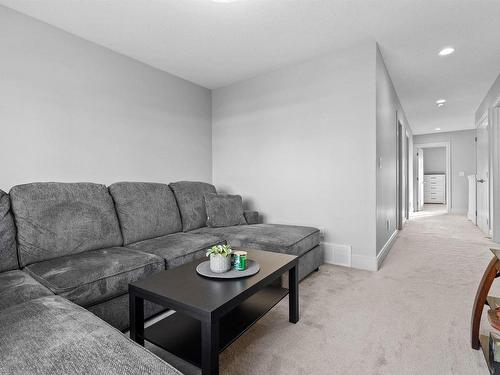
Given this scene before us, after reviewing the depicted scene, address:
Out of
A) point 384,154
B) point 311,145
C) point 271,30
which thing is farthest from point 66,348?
point 384,154

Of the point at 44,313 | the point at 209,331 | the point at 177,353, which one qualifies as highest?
the point at 44,313

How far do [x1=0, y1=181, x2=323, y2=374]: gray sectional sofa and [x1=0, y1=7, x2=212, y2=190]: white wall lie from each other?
396 millimetres

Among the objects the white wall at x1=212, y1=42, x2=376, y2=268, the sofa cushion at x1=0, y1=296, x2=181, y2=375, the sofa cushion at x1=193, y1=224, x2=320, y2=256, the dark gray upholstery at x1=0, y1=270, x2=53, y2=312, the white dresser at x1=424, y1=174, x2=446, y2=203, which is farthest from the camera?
the white dresser at x1=424, y1=174, x2=446, y2=203

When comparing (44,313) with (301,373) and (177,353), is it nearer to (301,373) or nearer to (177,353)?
(177,353)

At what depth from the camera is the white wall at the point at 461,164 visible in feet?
24.0

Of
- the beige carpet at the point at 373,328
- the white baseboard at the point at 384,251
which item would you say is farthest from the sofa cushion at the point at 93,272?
the white baseboard at the point at 384,251

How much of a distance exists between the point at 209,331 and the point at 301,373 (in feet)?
1.91

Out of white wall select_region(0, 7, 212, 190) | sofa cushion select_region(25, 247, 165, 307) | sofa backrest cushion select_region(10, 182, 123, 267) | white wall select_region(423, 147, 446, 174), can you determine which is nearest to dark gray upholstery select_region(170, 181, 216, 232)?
white wall select_region(0, 7, 212, 190)

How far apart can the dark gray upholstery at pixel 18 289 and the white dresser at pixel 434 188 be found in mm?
12328

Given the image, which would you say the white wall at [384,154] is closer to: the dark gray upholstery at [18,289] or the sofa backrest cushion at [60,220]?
the sofa backrest cushion at [60,220]

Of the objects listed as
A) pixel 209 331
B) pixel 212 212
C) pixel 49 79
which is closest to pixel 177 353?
pixel 209 331

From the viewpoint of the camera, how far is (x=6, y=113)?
2.12 meters

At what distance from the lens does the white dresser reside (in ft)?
33.9

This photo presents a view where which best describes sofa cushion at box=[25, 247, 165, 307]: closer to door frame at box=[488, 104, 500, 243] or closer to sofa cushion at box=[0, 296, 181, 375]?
sofa cushion at box=[0, 296, 181, 375]
